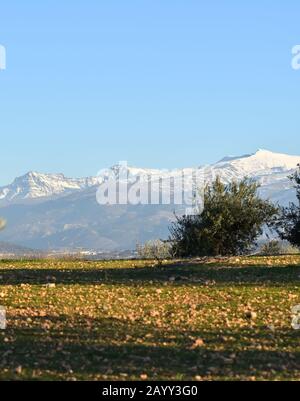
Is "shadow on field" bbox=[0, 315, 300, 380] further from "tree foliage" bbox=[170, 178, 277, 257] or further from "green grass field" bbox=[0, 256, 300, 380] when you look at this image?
"tree foliage" bbox=[170, 178, 277, 257]

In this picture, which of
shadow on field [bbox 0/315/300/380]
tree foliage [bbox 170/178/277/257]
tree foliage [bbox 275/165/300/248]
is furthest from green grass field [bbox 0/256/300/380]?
tree foliage [bbox 170/178/277/257]

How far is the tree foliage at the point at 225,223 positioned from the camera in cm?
5988

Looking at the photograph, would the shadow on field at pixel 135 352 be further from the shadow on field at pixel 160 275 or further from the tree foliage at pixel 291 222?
the tree foliage at pixel 291 222

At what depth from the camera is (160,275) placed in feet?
100

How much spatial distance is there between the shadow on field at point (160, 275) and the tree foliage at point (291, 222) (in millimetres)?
24799

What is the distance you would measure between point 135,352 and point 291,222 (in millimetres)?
46840

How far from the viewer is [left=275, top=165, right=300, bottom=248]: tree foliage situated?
5819 centimetres

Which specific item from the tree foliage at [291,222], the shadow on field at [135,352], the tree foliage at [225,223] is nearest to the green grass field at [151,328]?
the shadow on field at [135,352]

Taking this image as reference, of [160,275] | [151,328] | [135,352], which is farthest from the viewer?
[160,275]

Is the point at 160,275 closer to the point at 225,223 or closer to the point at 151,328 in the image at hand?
the point at 151,328

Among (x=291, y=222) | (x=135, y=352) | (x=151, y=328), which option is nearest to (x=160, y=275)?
(x=151, y=328)
